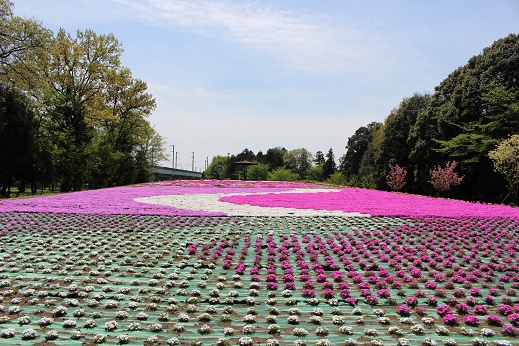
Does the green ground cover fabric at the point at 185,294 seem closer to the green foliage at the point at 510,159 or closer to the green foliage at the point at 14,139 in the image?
the green foliage at the point at 510,159

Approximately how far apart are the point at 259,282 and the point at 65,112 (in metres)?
34.8

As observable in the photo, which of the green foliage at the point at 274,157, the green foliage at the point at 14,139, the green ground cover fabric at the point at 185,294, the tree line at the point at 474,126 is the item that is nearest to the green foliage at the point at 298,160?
the green foliage at the point at 274,157

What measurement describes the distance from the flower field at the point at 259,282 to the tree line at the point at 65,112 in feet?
59.1

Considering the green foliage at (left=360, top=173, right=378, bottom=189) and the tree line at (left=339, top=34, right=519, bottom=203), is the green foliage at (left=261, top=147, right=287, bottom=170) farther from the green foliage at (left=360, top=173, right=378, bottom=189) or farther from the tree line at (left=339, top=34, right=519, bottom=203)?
the tree line at (left=339, top=34, right=519, bottom=203)

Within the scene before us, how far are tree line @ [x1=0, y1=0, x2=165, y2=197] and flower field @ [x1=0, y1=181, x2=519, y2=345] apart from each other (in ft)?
59.1

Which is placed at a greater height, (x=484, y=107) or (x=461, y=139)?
(x=484, y=107)

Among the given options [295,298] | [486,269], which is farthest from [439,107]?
[295,298]

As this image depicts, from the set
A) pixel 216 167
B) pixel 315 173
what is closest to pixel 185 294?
pixel 315 173

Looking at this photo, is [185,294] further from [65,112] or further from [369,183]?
[369,183]

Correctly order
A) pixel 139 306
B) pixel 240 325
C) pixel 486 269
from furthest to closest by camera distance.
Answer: pixel 486 269 < pixel 139 306 < pixel 240 325

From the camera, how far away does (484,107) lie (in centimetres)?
3089

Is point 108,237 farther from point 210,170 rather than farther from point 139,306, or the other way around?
point 210,170

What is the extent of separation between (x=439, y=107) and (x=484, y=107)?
14.7 feet

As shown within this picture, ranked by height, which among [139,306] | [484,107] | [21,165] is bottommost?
[139,306]
